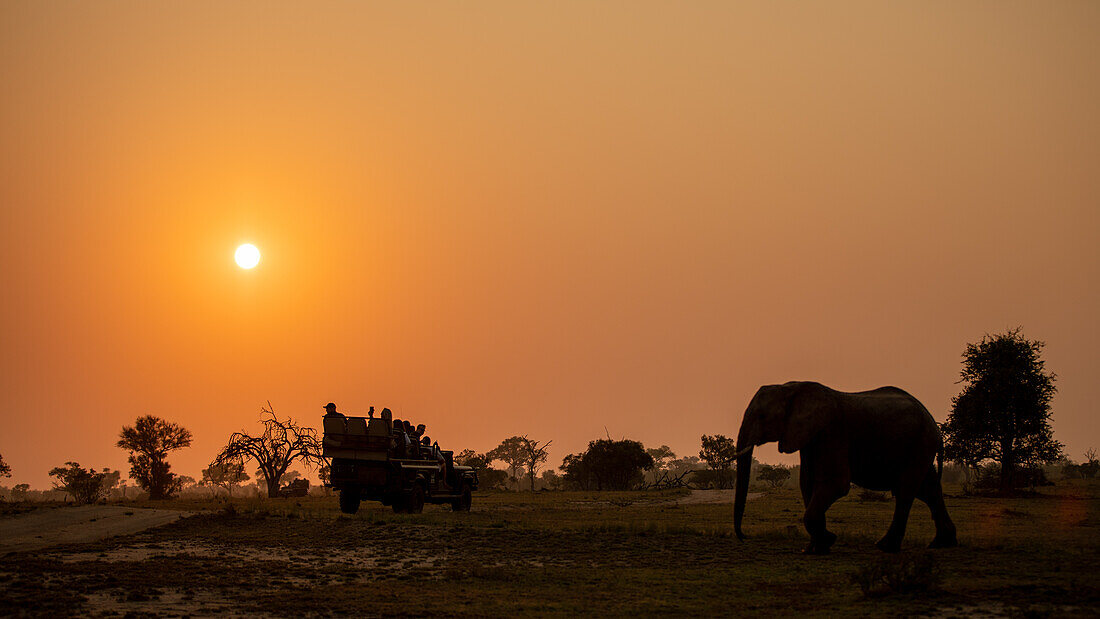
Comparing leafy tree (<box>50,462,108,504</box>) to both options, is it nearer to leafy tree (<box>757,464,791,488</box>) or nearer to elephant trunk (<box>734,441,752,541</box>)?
elephant trunk (<box>734,441,752,541</box>)

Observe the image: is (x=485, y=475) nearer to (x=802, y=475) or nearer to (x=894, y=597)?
(x=802, y=475)

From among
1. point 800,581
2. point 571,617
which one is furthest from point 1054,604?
point 571,617

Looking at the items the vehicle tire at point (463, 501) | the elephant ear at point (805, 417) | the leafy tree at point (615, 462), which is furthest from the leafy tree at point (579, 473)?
the elephant ear at point (805, 417)

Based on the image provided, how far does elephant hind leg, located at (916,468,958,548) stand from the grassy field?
0.69 meters

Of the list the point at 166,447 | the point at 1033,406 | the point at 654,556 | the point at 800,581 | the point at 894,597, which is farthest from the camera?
the point at 166,447

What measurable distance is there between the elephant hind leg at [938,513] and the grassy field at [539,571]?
689 mm

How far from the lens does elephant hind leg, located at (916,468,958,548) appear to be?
67.3 ft

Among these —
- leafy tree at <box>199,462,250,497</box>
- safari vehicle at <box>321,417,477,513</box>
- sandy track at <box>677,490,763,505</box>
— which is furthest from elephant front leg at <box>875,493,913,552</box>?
leafy tree at <box>199,462,250,497</box>

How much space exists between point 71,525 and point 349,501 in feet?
26.8

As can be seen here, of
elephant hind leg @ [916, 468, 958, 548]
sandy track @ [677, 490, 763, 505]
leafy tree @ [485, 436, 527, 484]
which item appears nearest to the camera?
elephant hind leg @ [916, 468, 958, 548]

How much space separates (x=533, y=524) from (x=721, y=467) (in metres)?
61.1

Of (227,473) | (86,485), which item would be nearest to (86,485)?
(86,485)

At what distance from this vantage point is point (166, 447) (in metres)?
71.4

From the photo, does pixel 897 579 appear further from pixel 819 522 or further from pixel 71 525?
pixel 71 525
